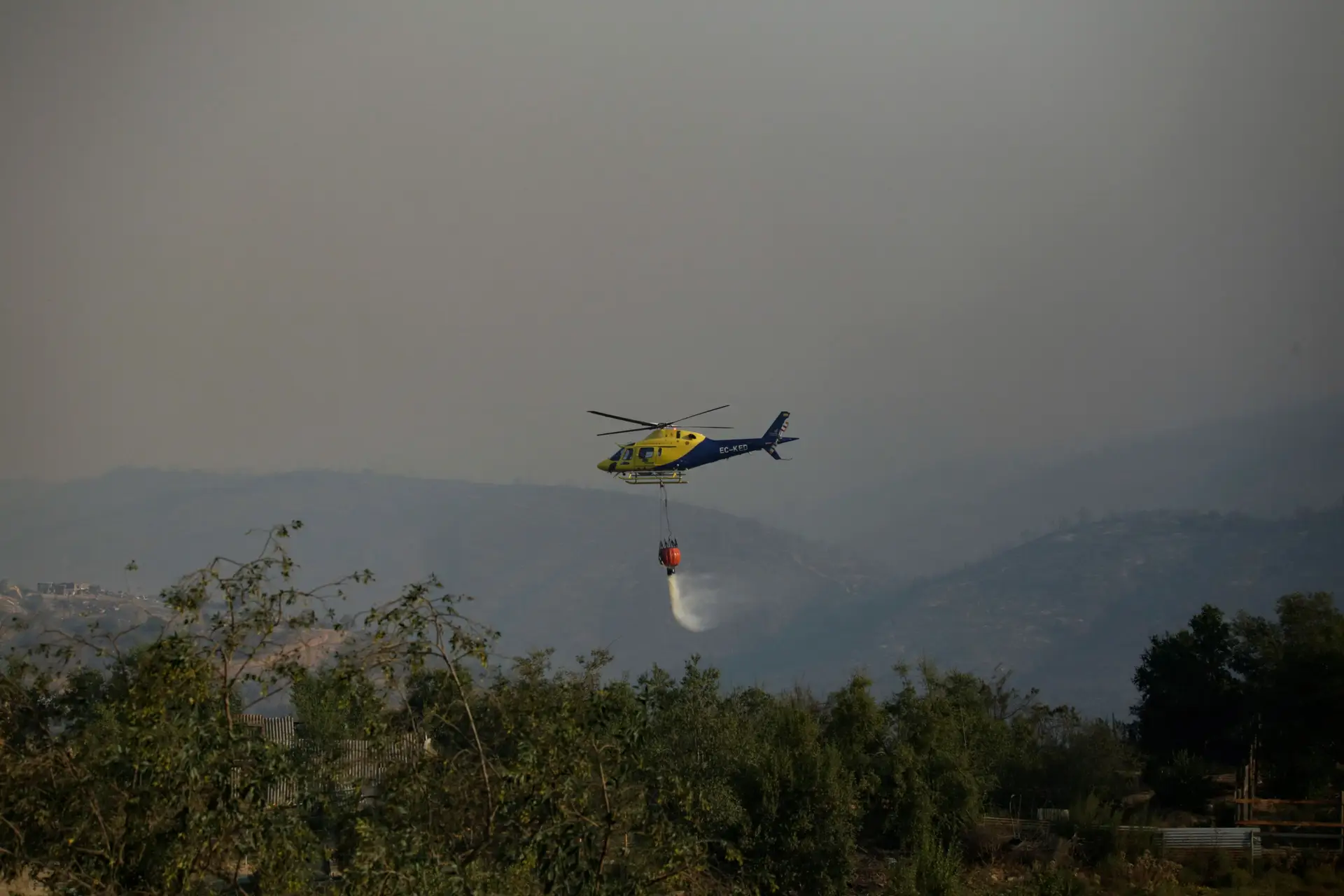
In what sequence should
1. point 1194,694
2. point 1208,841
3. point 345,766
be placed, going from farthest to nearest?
point 1194,694 → point 1208,841 → point 345,766

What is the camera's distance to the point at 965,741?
6172 cm

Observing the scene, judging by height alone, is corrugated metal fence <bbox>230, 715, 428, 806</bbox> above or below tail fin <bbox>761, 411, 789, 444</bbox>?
below

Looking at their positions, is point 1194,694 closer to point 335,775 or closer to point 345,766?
point 345,766

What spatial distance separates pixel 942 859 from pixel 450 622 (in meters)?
29.3

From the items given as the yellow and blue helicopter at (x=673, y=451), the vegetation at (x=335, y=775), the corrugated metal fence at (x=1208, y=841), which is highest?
the yellow and blue helicopter at (x=673, y=451)

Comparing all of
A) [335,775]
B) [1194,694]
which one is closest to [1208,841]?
[1194,694]

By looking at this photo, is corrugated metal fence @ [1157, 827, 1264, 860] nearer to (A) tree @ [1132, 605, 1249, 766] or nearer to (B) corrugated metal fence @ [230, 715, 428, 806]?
(A) tree @ [1132, 605, 1249, 766]

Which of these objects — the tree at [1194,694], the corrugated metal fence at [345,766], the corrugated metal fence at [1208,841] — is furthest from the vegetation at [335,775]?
the tree at [1194,694]

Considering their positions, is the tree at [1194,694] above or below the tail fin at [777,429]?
below

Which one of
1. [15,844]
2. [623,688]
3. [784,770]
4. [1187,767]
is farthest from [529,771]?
[1187,767]

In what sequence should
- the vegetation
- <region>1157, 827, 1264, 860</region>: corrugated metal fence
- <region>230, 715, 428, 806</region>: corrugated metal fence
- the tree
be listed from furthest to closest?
the tree, <region>1157, 827, 1264, 860</region>: corrugated metal fence, <region>230, 715, 428, 806</region>: corrugated metal fence, the vegetation

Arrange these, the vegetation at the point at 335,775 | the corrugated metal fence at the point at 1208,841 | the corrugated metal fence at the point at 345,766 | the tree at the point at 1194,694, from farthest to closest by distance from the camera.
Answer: the tree at the point at 1194,694, the corrugated metal fence at the point at 1208,841, the corrugated metal fence at the point at 345,766, the vegetation at the point at 335,775

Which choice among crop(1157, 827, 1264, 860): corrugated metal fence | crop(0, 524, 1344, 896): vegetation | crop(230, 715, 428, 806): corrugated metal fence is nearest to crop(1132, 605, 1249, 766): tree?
crop(1157, 827, 1264, 860): corrugated metal fence

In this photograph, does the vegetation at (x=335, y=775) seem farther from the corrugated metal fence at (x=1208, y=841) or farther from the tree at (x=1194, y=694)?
the tree at (x=1194, y=694)
